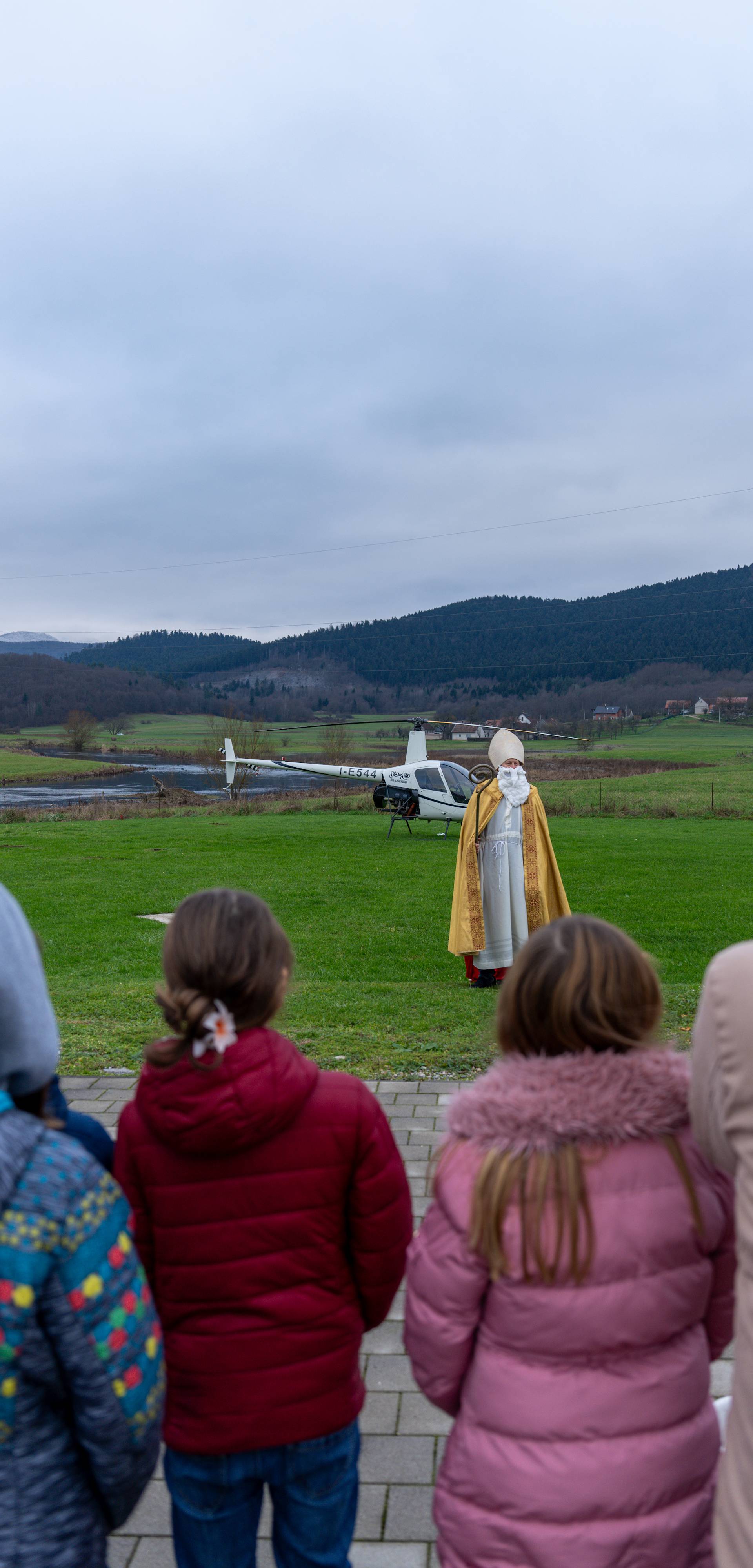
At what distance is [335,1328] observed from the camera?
1.89 m

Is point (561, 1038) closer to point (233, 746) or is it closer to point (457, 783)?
point (457, 783)

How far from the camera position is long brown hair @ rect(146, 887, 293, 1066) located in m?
1.72

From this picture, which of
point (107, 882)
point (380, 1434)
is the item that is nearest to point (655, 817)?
point (107, 882)

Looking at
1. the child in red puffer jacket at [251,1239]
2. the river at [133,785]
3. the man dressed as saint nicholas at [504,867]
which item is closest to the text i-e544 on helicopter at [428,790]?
the river at [133,785]

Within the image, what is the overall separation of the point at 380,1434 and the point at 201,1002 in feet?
6.53

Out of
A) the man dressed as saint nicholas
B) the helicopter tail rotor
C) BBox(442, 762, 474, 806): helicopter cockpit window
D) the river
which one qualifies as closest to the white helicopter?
BBox(442, 762, 474, 806): helicopter cockpit window

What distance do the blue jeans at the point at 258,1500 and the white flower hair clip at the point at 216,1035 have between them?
2.50 feet

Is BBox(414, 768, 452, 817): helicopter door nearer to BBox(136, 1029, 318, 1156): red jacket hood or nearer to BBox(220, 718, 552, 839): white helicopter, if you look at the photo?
BBox(220, 718, 552, 839): white helicopter

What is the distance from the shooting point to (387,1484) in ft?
9.12

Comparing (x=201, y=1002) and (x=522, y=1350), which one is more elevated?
(x=201, y=1002)

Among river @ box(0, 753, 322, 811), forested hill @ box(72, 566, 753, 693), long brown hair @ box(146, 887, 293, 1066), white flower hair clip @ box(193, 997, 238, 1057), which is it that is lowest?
river @ box(0, 753, 322, 811)

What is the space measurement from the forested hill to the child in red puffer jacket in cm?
12898

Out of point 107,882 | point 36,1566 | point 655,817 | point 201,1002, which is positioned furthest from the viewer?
point 655,817

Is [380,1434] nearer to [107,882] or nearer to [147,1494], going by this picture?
[147,1494]
